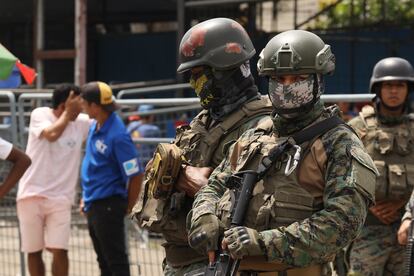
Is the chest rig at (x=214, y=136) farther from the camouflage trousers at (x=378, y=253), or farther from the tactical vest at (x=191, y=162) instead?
the camouflage trousers at (x=378, y=253)

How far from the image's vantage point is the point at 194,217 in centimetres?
405

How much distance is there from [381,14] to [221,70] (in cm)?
970

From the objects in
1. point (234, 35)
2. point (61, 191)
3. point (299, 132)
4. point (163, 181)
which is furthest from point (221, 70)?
point (61, 191)

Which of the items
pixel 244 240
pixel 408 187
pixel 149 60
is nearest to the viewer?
pixel 244 240

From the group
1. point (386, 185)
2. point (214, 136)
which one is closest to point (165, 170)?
point (214, 136)

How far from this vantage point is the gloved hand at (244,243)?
3.66 m

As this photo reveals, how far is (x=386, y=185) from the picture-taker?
6242 millimetres

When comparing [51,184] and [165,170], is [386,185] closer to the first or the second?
[165,170]

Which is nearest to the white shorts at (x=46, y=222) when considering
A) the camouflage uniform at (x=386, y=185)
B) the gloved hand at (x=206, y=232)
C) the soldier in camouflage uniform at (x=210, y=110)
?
the camouflage uniform at (x=386, y=185)

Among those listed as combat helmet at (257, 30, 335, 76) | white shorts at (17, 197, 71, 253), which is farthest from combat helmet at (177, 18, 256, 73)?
white shorts at (17, 197, 71, 253)

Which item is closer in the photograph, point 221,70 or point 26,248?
point 221,70

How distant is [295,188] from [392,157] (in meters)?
2.58

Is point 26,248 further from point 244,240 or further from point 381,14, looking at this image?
point 381,14

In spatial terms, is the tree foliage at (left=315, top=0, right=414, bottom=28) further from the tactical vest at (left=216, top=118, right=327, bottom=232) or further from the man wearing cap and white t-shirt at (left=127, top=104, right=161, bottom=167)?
the tactical vest at (left=216, top=118, right=327, bottom=232)
